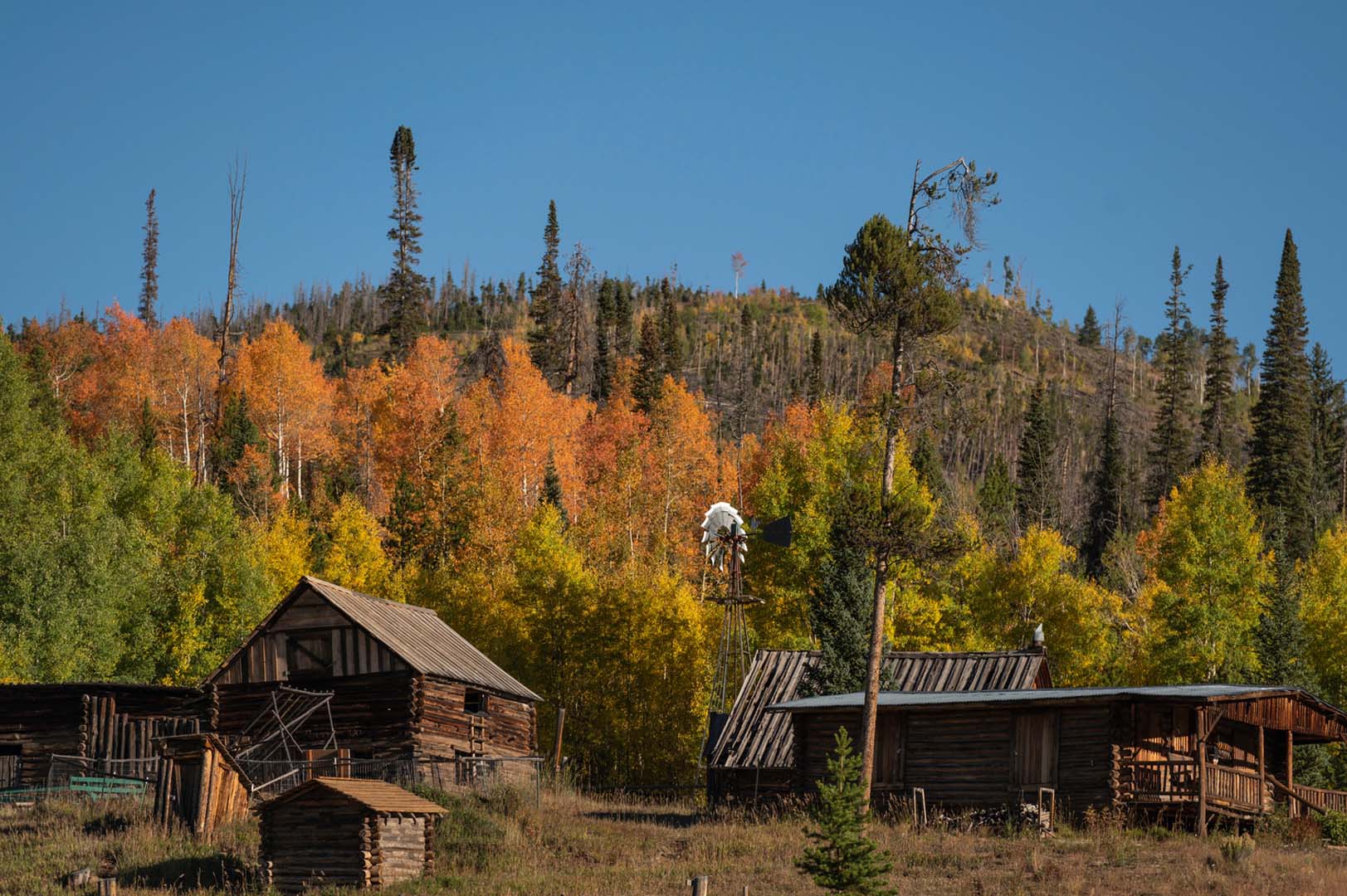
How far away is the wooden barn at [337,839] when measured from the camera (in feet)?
92.3

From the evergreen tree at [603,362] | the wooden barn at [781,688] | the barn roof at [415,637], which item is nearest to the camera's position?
the barn roof at [415,637]

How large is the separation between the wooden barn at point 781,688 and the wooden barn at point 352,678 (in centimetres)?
801

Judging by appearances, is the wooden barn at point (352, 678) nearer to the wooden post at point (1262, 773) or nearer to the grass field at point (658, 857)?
the grass field at point (658, 857)

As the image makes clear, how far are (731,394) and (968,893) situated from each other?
106884mm

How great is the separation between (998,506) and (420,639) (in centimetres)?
4780

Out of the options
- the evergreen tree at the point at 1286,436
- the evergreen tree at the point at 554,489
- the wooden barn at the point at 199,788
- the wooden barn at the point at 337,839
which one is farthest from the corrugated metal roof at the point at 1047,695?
the evergreen tree at the point at 1286,436

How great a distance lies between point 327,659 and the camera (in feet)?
136

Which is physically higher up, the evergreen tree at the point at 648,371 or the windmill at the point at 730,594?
the evergreen tree at the point at 648,371

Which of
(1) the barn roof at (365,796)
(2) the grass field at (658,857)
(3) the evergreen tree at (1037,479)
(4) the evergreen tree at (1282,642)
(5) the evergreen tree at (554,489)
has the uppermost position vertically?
(3) the evergreen tree at (1037,479)

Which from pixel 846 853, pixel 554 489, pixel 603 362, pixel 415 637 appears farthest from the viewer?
pixel 603 362

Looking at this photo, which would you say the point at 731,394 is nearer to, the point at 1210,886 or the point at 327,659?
the point at 327,659

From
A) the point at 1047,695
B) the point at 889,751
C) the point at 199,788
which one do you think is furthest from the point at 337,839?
the point at 1047,695

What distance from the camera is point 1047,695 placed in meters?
35.1

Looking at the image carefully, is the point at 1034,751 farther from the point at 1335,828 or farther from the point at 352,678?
the point at 352,678
